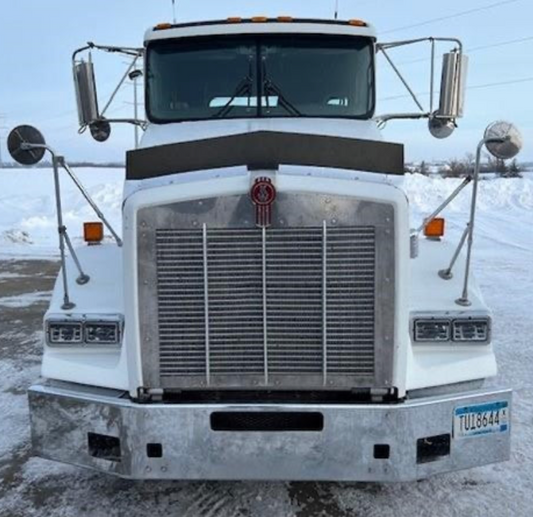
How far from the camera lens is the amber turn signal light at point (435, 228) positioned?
4.22 metres

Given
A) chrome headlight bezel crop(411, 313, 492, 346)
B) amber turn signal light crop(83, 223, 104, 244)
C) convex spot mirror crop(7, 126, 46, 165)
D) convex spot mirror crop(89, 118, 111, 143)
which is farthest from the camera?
convex spot mirror crop(89, 118, 111, 143)

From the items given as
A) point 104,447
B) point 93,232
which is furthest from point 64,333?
point 93,232

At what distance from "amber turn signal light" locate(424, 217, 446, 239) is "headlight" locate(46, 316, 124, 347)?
2106mm

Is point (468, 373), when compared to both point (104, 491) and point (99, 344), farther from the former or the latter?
point (104, 491)

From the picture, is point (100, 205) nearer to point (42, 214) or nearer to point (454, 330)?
point (42, 214)

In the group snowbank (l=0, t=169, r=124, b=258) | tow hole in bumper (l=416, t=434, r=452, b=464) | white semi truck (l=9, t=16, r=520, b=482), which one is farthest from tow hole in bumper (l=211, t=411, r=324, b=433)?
snowbank (l=0, t=169, r=124, b=258)

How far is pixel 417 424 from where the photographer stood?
317cm

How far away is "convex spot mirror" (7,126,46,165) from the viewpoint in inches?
150

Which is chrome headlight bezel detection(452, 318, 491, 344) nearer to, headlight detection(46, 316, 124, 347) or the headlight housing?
the headlight housing

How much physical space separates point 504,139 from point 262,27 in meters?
2.08

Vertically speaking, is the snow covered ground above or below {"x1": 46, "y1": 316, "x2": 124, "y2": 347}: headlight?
below

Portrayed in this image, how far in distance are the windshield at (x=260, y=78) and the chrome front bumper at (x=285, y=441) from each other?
7.87 ft

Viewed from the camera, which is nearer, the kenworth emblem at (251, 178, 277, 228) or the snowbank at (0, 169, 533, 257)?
the kenworth emblem at (251, 178, 277, 228)

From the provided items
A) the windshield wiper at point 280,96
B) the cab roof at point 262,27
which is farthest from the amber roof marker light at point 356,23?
the windshield wiper at point 280,96
